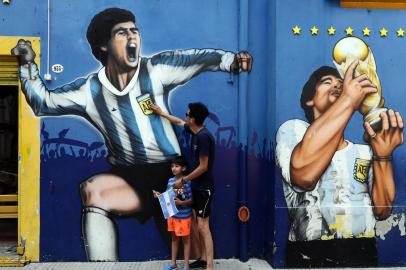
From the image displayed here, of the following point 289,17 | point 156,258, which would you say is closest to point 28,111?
point 156,258

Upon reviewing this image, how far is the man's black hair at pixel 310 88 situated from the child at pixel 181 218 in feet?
5.05

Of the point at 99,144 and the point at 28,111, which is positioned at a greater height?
the point at 28,111

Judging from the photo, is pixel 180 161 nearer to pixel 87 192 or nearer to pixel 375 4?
pixel 87 192

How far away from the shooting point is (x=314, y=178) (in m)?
5.62

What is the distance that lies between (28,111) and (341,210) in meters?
3.85

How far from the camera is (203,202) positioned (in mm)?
5332

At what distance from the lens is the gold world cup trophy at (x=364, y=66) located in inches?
223

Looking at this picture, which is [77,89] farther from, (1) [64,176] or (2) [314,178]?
(2) [314,178]

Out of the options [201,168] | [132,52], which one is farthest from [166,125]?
[132,52]

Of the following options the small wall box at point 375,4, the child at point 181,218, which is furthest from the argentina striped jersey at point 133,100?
the small wall box at point 375,4

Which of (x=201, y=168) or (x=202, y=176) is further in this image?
(x=202, y=176)

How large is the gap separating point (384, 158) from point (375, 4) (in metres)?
1.82

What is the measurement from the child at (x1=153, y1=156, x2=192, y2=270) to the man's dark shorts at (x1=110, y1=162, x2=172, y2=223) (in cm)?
32

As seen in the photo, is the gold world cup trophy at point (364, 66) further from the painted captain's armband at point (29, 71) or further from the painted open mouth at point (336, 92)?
the painted captain's armband at point (29, 71)
